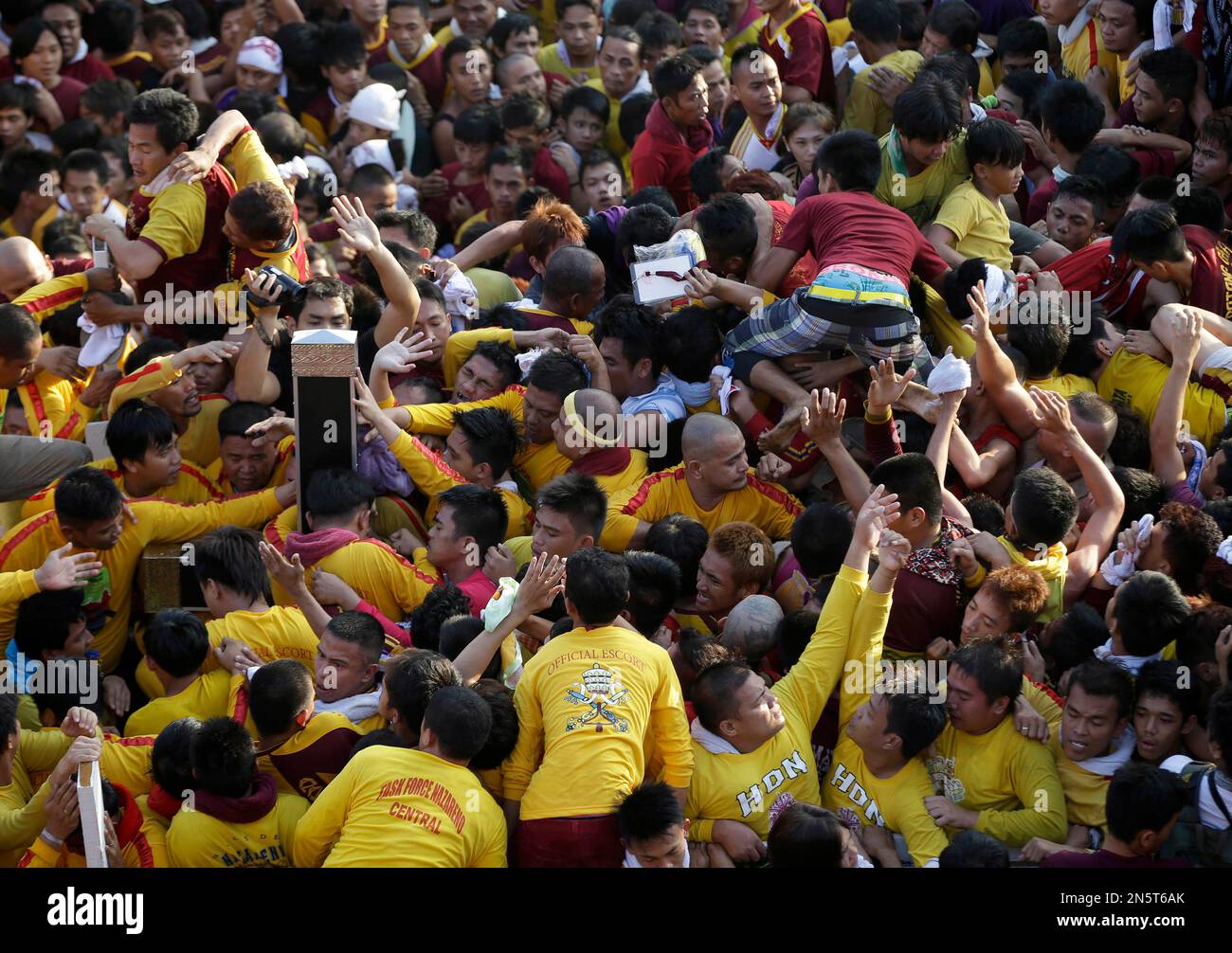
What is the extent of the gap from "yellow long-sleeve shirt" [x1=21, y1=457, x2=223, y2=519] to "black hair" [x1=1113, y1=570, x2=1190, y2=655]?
368 cm

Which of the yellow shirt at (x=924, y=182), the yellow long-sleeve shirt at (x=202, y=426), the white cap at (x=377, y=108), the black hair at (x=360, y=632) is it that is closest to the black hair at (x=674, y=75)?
the yellow shirt at (x=924, y=182)

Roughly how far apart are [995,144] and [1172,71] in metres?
1.39

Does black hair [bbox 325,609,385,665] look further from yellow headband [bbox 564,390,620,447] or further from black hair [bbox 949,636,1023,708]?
black hair [bbox 949,636,1023,708]

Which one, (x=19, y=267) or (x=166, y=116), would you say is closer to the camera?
(x=166, y=116)

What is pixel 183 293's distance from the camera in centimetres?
720

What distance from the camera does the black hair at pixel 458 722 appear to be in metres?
4.82

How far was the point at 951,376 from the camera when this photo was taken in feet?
20.0

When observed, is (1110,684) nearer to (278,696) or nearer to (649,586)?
(649,586)

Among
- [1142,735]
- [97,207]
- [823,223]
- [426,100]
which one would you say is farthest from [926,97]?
[97,207]

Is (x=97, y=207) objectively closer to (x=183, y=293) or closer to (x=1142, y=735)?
(x=183, y=293)

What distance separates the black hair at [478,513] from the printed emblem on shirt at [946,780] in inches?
74.1

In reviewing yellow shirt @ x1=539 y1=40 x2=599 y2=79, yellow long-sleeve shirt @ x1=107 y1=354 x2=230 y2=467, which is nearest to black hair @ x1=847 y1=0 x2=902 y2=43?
yellow shirt @ x1=539 y1=40 x2=599 y2=79

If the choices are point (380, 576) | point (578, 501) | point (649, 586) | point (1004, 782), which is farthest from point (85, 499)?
point (1004, 782)

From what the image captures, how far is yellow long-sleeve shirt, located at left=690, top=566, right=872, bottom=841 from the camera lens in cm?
512
